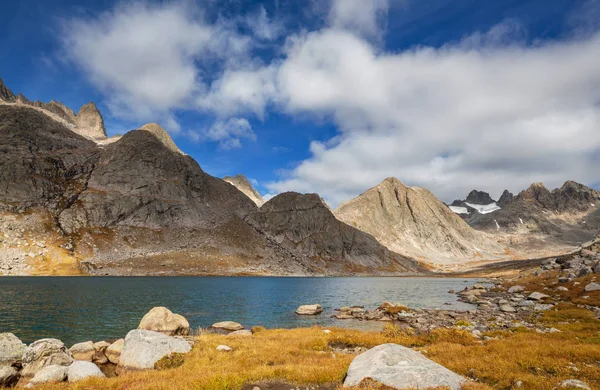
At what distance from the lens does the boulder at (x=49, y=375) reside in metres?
17.4

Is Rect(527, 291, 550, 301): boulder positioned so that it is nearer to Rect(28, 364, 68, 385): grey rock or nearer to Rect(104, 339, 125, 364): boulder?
Rect(104, 339, 125, 364): boulder

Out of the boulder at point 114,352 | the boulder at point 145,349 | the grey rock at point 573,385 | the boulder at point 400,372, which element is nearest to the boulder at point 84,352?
the boulder at point 114,352

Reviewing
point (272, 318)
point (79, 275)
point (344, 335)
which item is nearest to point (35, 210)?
point (79, 275)

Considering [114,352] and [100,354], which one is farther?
[100,354]

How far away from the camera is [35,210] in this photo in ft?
600

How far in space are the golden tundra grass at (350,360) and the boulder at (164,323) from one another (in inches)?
367

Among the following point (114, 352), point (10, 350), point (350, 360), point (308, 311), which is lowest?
point (308, 311)

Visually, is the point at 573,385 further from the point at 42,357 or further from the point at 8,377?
the point at 42,357

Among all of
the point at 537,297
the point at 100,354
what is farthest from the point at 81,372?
the point at 537,297

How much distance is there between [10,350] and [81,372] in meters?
6.55

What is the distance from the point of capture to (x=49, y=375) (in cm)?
1789

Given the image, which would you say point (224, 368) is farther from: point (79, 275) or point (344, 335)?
point (79, 275)

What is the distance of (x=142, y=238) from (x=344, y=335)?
642ft

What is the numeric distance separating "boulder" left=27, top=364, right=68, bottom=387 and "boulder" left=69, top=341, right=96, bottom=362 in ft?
22.9
